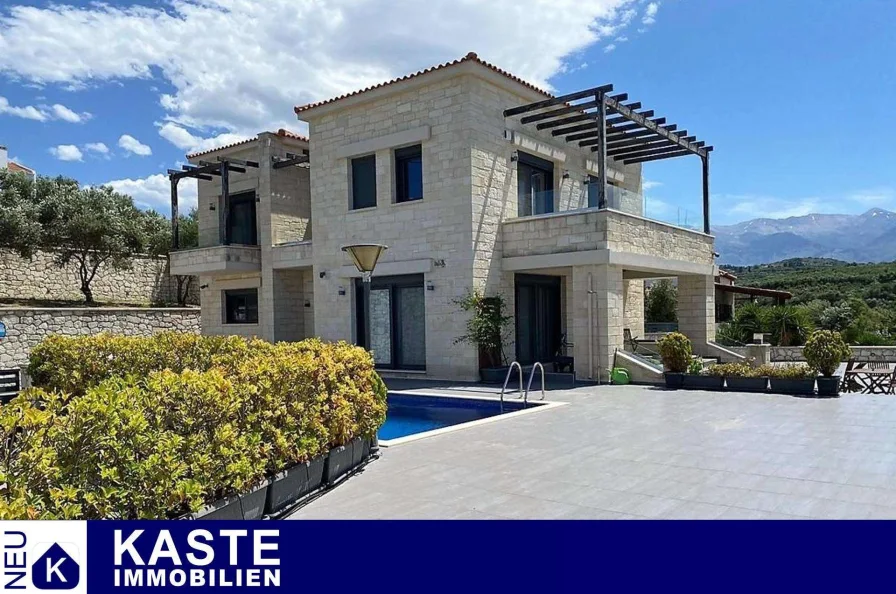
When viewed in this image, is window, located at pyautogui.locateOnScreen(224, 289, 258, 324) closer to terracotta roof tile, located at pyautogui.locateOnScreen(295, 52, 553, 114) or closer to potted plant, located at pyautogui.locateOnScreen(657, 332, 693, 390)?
terracotta roof tile, located at pyautogui.locateOnScreen(295, 52, 553, 114)

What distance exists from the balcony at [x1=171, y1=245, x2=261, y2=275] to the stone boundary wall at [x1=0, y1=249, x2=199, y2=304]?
8336 millimetres

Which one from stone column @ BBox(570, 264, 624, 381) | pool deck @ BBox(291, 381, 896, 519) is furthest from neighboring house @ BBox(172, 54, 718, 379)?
pool deck @ BBox(291, 381, 896, 519)

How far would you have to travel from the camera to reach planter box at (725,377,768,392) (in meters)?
13.0

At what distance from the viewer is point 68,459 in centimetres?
385

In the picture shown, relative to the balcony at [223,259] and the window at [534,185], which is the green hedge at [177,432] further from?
the balcony at [223,259]

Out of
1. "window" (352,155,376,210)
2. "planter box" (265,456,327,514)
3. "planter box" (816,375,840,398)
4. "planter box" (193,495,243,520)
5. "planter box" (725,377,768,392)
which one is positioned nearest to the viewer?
"planter box" (193,495,243,520)

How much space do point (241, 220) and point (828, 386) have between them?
18290 mm

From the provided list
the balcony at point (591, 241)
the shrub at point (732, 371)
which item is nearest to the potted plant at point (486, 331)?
the balcony at point (591, 241)

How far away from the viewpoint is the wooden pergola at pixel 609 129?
14977 mm

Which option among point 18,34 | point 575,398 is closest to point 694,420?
point 575,398

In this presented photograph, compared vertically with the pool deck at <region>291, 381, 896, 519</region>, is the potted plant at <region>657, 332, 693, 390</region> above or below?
above

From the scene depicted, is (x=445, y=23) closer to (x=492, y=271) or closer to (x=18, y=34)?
(x=492, y=271)

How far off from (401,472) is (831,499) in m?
4.07

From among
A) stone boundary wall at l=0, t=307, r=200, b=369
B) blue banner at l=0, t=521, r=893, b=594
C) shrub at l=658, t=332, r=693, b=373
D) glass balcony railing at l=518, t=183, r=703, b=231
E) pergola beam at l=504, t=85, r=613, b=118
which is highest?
pergola beam at l=504, t=85, r=613, b=118
